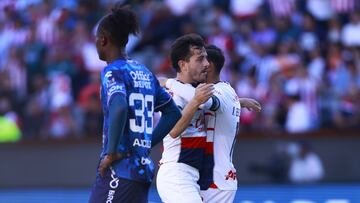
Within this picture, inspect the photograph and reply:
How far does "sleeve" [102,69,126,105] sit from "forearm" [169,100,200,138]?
1112mm

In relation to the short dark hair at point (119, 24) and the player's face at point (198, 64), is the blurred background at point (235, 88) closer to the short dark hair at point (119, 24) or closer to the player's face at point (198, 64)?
the player's face at point (198, 64)

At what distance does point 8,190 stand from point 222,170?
9.49 metres

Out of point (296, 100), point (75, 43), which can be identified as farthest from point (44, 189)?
point (296, 100)

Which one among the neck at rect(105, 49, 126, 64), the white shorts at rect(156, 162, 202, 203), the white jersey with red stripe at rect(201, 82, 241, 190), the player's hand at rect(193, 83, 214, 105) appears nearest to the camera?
the neck at rect(105, 49, 126, 64)

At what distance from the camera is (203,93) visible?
7328 millimetres

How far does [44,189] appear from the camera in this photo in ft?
54.3

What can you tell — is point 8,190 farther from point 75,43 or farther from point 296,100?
point 296,100

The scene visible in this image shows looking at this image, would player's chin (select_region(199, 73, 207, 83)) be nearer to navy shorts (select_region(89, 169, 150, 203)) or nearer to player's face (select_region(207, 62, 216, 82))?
player's face (select_region(207, 62, 216, 82))

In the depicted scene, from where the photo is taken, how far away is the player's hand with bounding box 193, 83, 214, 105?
24.1 feet

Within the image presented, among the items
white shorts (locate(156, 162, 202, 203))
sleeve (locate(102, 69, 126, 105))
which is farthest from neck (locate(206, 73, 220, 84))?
sleeve (locate(102, 69, 126, 105))

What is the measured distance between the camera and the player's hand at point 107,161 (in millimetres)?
6258

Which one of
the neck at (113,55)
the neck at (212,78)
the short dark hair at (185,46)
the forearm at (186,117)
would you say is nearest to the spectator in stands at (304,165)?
the neck at (212,78)

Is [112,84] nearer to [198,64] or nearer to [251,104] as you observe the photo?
[198,64]

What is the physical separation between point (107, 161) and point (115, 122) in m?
0.30
